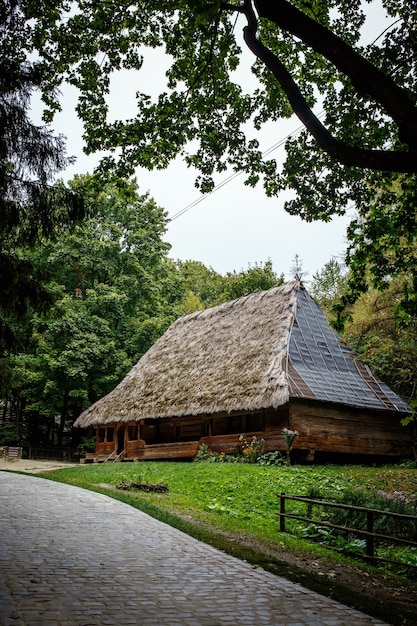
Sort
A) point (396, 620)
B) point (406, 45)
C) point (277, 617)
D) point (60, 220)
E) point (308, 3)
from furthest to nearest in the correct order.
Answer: point (60, 220)
point (308, 3)
point (406, 45)
point (396, 620)
point (277, 617)

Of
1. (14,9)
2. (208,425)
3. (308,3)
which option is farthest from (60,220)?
(208,425)

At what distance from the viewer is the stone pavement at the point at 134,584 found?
16.3ft

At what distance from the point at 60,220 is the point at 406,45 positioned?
598 cm

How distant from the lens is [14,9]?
25.6 feet

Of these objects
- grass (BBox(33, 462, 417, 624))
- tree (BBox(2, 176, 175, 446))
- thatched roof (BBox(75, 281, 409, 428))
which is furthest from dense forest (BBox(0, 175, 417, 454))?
grass (BBox(33, 462, 417, 624))

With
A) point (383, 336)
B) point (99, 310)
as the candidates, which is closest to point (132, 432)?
point (99, 310)

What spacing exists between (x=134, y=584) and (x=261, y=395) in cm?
1340

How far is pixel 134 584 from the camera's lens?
6.04 metres

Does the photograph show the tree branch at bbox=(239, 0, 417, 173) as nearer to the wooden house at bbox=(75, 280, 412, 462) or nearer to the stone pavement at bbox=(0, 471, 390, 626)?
the stone pavement at bbox=(0, 471, 390, 626)

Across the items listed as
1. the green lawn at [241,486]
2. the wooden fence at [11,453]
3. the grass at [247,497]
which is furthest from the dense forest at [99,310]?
the green lawn at [241,486]

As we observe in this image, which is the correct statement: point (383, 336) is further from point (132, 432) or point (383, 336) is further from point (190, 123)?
point (190, 123)

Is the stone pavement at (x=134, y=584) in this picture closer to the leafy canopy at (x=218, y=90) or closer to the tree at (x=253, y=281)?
the leafy canopy at (x=218, y=90)

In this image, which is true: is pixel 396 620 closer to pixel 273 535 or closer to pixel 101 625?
pixel 101 625

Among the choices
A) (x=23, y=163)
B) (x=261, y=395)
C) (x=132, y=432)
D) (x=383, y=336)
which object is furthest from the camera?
(x=132, y=432)
